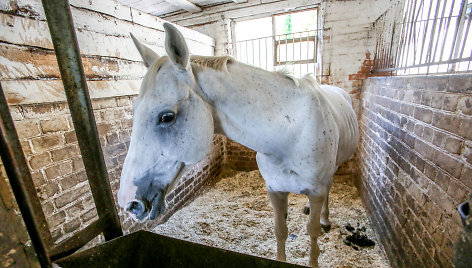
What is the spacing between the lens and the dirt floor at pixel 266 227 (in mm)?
1957

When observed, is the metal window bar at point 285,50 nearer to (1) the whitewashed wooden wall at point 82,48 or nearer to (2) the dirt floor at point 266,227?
(1) the whitewashed wooden wall at point 82,48

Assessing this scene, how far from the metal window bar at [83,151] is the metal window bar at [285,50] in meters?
3.13

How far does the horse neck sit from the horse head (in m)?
0.08

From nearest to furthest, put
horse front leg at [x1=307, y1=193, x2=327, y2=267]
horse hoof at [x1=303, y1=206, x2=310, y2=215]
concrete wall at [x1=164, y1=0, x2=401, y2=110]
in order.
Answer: horse front leg at [x1=307, y1=193, x2=327, y2=267] < horse hoof at [x1=303, y1=206, x2=310, y2=215] < concrete wall at [x1=164, y1=0, x2=401, y2=110]

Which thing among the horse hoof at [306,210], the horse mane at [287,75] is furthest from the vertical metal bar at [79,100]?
the horse hoof at [306,210]

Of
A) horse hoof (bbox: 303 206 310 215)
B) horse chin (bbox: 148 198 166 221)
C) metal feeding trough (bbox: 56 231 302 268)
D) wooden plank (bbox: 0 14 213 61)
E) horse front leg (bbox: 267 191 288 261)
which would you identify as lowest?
horse hoof (bbox: 303 206 310 215)

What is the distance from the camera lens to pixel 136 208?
0.98 m

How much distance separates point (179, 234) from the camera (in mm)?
2332

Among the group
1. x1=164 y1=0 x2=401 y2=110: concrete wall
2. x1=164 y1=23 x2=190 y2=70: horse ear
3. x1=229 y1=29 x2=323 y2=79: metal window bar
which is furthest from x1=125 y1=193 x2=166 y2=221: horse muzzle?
x1=164 y1=0 x2=401 y2=110: concrete wall

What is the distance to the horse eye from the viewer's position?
3.09 ft

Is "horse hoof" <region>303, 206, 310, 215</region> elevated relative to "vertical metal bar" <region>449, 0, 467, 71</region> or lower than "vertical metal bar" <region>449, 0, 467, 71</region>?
lower

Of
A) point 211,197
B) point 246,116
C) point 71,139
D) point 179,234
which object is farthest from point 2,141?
point 211,197

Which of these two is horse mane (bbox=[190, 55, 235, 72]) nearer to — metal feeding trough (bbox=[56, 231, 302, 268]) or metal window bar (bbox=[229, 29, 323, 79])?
metal feeding trough (bbox=[56, 231, 302, 268])

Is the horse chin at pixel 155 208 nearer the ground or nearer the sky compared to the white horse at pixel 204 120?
nearer the ground
